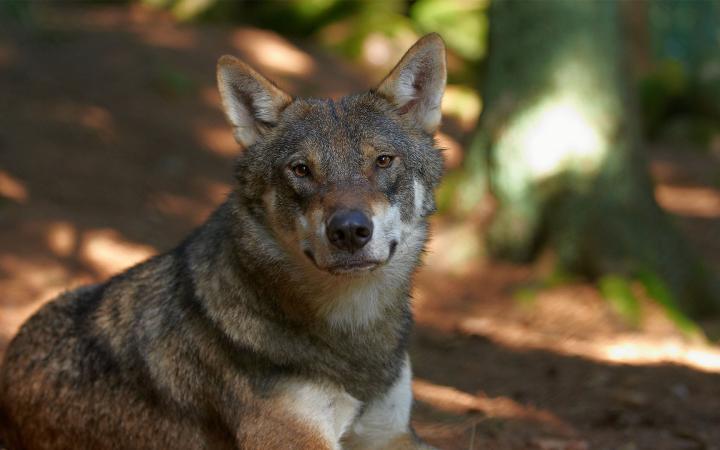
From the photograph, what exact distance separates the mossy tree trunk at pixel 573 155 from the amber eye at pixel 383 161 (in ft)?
14.5

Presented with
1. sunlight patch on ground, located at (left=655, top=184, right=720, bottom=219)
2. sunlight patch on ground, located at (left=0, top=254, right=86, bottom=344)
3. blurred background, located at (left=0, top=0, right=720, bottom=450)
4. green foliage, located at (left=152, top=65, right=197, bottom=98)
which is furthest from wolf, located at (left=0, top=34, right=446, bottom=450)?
green foliage, located at (left=152, top=65, right=197, bottom=98)

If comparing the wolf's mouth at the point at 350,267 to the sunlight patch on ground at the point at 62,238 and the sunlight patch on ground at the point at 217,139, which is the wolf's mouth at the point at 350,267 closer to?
the sunlight patch on ground at the point at 62,238

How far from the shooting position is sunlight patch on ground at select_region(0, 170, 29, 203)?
33.1 feet

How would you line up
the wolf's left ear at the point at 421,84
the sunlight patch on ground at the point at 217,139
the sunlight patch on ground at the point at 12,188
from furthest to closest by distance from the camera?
the sunlight patch on ground at the point at 217,139
the sunlight patch on ground at the point at 12,188
the wolf's left ear at the point at 421,84

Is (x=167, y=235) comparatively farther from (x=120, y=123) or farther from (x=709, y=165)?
(x=709, y=165)

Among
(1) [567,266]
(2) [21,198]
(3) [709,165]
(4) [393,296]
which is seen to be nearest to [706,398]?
(1) [567,266]

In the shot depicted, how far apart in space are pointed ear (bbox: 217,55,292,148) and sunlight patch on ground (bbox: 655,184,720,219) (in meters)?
8.14

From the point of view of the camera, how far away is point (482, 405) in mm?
6484

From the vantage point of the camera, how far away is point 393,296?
15.9 feet

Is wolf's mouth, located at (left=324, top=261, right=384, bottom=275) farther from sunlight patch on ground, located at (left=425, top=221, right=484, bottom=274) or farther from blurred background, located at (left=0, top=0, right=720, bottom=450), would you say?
sunlight patch on ground, located at (left=425, top=221, right=484, bottom=274)

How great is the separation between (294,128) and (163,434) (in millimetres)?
1801

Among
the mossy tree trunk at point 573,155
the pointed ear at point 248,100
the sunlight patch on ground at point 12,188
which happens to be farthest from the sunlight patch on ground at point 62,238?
the pointed ear at point 248,100

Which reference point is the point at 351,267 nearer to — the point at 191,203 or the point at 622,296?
the point at 622,296

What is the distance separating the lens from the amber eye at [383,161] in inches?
182
